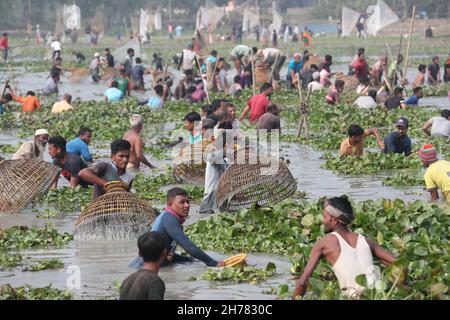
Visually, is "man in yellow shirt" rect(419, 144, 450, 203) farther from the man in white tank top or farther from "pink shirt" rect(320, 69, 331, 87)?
"pink shirt" rect(320, 69, 331, 87)

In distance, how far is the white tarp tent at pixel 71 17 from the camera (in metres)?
75.1

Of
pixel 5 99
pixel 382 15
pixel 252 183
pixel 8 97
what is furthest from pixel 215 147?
pixel 382 15

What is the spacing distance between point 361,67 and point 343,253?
23.3m

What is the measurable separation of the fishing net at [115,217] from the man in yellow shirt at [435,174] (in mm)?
3631

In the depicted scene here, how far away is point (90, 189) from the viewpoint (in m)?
→ 15.5

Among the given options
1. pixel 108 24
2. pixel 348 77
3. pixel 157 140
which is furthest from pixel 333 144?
pixel 108 24

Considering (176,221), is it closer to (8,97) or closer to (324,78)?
(8,97)

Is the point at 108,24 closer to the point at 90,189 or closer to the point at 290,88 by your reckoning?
the point at 290,88

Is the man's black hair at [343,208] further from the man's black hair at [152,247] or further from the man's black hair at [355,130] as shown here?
the man's black hair at [355,130]

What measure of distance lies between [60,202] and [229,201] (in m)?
2.53

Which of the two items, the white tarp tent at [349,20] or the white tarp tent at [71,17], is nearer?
the white tarp tent at [349,20]

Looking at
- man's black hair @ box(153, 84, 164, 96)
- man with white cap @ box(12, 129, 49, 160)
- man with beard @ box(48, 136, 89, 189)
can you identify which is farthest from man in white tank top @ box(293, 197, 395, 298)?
man's black hair @ box(153, 84, 164, 96)

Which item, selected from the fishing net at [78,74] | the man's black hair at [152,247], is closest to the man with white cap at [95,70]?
the fishing net at [78,74]

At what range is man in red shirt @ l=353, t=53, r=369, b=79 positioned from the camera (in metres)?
31.5
